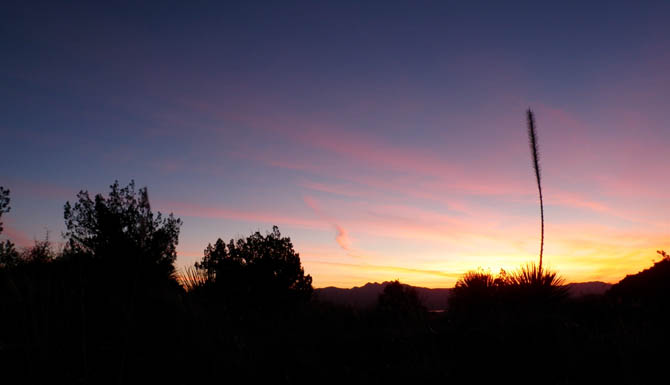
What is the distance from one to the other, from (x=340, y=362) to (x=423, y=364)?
116 centimetres

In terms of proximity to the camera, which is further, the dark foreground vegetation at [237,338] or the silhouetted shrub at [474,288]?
the silhouetted shrub at [474,288]

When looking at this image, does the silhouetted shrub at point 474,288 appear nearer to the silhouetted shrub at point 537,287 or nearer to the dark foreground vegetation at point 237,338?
the silhouetted shrub at point 537,287

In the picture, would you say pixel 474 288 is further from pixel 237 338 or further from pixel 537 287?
pixel 237 338

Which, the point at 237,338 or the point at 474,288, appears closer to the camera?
the point at 237,338

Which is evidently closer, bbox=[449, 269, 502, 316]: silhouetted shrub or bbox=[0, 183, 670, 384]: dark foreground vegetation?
bbox=[0, 183, 670, 384]: dark foreground vegetation

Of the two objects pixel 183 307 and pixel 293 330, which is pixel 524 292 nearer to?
pixel 293 330

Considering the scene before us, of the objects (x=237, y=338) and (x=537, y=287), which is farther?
(x=537, y=287)

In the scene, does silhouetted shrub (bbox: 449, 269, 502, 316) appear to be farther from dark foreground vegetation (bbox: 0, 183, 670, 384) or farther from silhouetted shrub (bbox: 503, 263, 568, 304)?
dark foreground vegetation (bbox: 0, 183, 670, 384)

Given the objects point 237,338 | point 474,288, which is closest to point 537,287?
point 474,288

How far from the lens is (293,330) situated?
7234 millimetres

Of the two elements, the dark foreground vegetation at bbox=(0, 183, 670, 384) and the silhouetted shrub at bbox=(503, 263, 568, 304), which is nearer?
the dark foreground vegetation at bbox=(0, 183, 670, 384)

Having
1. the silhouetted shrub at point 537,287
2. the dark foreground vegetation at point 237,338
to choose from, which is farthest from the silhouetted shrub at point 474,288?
the dark foreground vegetation at point 237,338

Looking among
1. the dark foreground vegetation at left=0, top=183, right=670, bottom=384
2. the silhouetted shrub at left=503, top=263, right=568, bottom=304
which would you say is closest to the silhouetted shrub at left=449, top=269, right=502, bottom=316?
the silhouetted shrub at left=503, top=263, right=568, bottom=304

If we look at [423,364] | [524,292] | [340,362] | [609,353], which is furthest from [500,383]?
[524,292]
